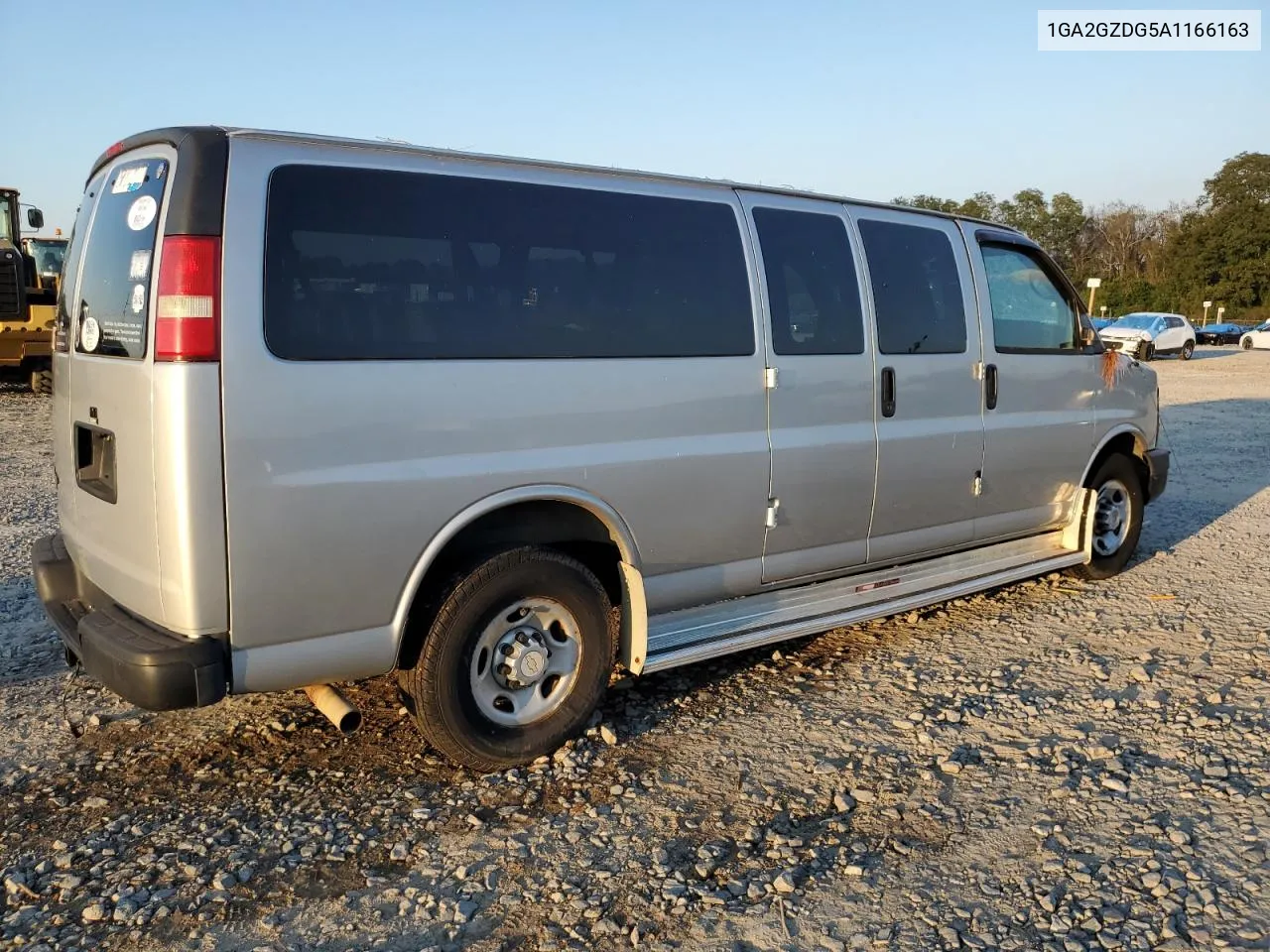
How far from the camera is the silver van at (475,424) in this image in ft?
10.4

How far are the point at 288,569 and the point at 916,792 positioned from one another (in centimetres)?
237

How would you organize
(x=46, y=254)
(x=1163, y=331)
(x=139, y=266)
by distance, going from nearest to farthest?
(x=139, y=266)
(x=46, y=254)
(x=1163, y=331)

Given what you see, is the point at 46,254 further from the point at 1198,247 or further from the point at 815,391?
the point at 1198,247

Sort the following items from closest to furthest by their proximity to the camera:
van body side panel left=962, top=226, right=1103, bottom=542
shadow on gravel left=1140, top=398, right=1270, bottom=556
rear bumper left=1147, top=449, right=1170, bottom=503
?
1. van body side panel left=962, top=226, right=1103, bottom=542
2. rear bumper left=1147, top=449, right=1170, bottom=503
3. shadow on gravel left=1140, top=398, right=1270, bottom=556

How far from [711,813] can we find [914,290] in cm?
298

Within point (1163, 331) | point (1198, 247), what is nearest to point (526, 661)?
point (1163, 331)

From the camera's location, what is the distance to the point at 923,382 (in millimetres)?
5141

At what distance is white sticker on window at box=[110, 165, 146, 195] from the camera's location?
3.47 meters

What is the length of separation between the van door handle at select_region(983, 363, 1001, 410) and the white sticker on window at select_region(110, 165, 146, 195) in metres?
4.15

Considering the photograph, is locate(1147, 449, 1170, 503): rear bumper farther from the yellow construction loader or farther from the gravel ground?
the yellow construction loader

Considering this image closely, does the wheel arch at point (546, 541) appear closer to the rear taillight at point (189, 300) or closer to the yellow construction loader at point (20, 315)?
the rear taillight at point (189, 300)

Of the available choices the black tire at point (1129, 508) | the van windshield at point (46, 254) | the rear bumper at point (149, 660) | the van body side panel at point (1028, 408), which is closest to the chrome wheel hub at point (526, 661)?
the rear bumper at point (149, 660)

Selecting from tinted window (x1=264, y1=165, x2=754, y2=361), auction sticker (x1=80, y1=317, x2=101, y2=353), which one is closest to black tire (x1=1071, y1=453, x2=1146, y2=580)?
tinted window (x1=264, y1=165, x2=754, y2=361)

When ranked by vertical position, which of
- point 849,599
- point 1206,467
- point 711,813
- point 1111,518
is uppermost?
point 1111,518
